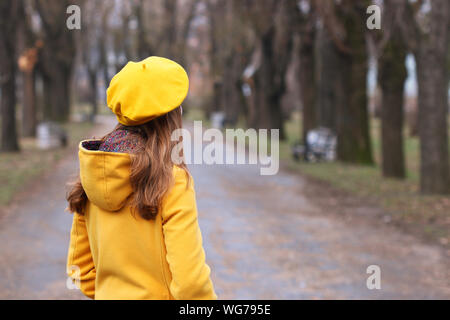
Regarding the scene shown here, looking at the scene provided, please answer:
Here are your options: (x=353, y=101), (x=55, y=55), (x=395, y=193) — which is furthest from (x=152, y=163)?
(x=55, y=55)

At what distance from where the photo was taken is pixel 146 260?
2.45 m

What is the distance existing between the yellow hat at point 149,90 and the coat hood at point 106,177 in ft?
0.57

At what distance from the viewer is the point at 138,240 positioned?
2.44 m

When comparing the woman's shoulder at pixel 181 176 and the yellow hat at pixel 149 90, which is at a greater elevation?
the yellow hat at pixel 149 90

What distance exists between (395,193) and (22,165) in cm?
971

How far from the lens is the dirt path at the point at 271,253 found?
20.2 feet

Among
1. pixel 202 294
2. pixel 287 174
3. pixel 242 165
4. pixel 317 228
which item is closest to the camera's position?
pixel 202 294

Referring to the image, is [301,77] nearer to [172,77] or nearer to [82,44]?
[172,77]

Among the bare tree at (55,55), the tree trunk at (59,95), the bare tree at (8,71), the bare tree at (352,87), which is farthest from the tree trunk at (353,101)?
the tree trunk at (59,95)

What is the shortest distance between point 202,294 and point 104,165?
0.61m

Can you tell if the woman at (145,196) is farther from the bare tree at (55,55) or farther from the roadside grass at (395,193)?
the bare tree at (55,55)

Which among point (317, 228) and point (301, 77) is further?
point (301, 77)

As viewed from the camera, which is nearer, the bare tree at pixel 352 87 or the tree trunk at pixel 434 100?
the tree trunk at pixel 434 100
